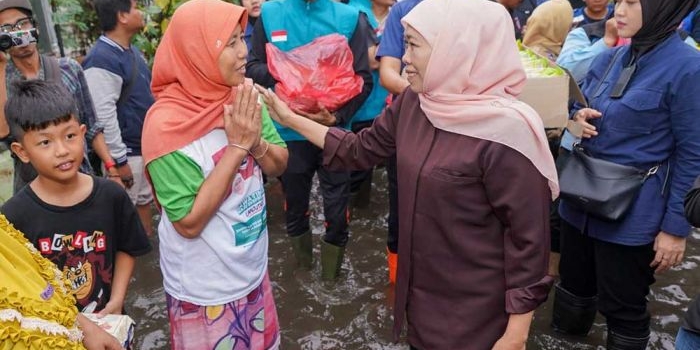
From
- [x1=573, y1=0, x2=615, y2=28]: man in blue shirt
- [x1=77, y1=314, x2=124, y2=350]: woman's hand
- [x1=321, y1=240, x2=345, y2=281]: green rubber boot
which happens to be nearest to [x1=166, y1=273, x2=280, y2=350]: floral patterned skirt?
[x1=77, y1=314, x2=124, y2=350]: woman's hand

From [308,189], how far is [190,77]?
5.72 ft

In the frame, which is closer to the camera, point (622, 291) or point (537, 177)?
point (537, 177)

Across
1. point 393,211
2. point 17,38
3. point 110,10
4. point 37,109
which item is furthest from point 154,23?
point 37,109

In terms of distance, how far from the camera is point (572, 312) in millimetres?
3002

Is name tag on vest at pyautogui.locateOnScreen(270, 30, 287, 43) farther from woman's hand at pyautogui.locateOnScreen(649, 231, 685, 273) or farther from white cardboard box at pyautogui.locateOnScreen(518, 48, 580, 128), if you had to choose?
woman's hand at pyautogui.locateOnScreen(649, 231, 685, 273)

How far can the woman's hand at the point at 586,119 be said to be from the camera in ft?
8.07

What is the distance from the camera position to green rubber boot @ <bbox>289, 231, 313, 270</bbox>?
3754 mm

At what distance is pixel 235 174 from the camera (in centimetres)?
193

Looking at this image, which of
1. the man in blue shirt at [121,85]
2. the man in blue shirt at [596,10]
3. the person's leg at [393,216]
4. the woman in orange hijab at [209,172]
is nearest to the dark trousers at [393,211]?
the person's leg at [393,216]

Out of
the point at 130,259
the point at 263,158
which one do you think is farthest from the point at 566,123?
the point at 130,259

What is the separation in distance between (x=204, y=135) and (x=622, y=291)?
1.98 metres

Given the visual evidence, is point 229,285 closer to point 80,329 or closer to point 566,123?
point 80,329

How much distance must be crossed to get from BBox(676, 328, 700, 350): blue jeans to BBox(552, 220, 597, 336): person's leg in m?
0.68

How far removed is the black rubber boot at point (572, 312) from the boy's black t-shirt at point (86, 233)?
217 centimetres
